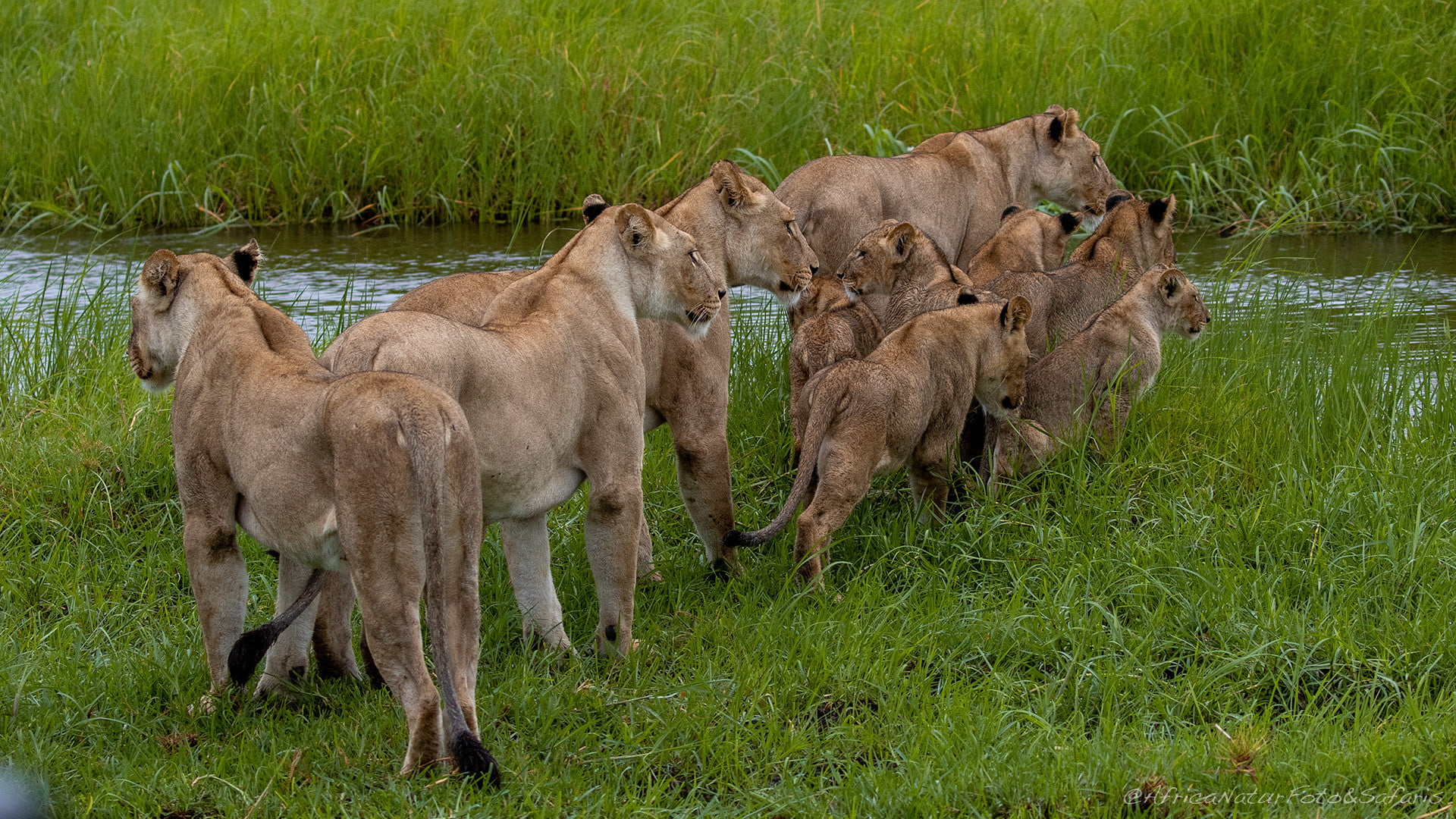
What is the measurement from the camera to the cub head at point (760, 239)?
5.91 m

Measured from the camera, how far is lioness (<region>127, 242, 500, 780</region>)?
384 centimetres

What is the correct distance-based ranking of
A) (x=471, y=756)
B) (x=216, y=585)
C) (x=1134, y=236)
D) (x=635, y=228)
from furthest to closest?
1. (x=1134, y=236)
2. (x=635, y=228)
3. (x=216, y=585)
4. (x=471, y=756)

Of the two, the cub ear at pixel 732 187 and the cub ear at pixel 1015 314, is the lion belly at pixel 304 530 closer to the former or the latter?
the cub ear at pixel 732 187

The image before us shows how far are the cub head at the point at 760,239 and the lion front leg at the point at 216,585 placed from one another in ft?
7.44

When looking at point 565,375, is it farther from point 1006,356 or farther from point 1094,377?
point 1094,377

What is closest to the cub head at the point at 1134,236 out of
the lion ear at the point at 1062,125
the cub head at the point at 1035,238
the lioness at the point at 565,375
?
the cub head at the point at 1035,238

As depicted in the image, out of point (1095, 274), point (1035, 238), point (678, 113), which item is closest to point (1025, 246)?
point (1035, 238)

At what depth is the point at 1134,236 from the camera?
7133 millimetres

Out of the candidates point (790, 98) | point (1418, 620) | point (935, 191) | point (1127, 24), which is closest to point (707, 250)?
point (935, 191)

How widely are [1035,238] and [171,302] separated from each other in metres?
4.02

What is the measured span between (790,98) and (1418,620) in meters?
7.27

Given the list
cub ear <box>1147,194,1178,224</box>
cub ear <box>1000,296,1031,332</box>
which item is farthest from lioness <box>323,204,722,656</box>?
cub ear <box>1147,194,1178,224</box>

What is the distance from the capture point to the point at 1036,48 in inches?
457

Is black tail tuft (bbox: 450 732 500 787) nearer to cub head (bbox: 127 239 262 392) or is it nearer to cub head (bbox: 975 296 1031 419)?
cub head (bbox: 127 239 262 392)
